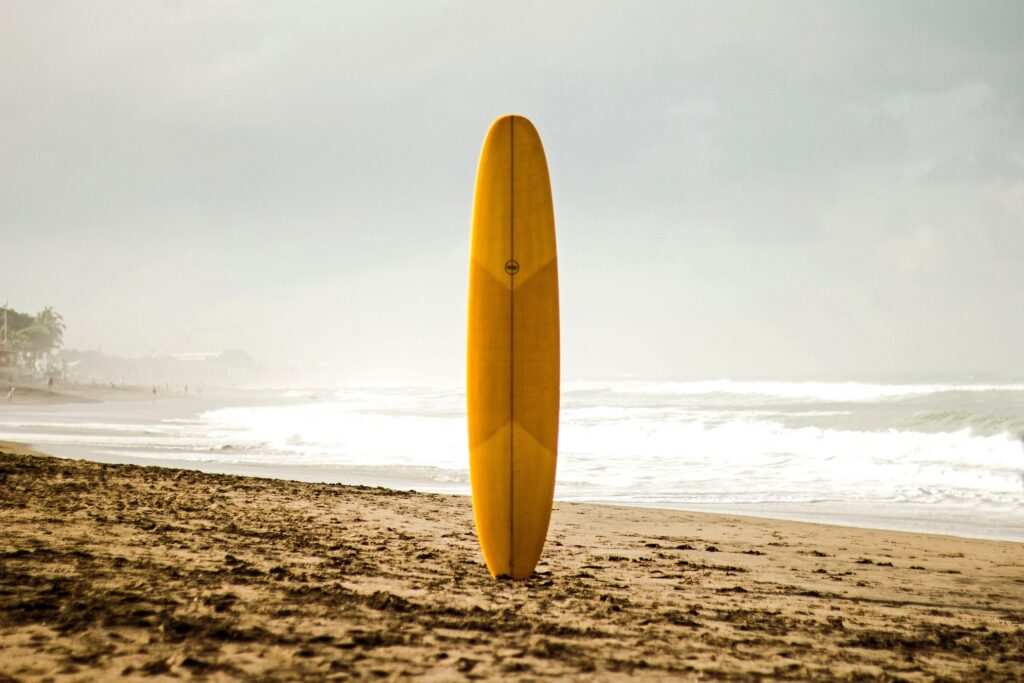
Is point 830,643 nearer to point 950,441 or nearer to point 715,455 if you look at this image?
point 715,455

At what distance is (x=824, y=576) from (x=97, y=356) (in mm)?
175355

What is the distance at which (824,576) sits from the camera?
457cm

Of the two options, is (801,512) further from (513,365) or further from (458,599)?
(458,599)

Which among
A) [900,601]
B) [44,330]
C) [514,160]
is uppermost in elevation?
[44,330]

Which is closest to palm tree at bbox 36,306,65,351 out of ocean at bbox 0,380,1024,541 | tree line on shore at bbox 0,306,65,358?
→ tree line on shore at bbox 0,306,65,358

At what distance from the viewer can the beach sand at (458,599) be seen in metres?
2.69

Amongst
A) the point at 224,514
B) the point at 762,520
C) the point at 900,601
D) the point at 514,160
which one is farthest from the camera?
the point at 762,520

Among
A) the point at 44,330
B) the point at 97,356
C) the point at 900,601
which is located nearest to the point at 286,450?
the point at 900,601

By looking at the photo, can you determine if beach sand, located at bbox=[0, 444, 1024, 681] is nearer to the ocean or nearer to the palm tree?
the ocean

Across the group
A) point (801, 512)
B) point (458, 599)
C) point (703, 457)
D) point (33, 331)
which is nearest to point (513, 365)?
point (458, 599)

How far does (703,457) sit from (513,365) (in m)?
8.02

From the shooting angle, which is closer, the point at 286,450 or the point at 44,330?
the point at 286,450

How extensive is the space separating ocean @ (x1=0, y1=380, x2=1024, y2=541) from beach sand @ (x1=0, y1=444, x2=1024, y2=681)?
1503 mm

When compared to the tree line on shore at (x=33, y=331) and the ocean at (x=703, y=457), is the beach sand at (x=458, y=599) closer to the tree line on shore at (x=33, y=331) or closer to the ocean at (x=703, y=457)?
the ocean at (x=703, y=457)
